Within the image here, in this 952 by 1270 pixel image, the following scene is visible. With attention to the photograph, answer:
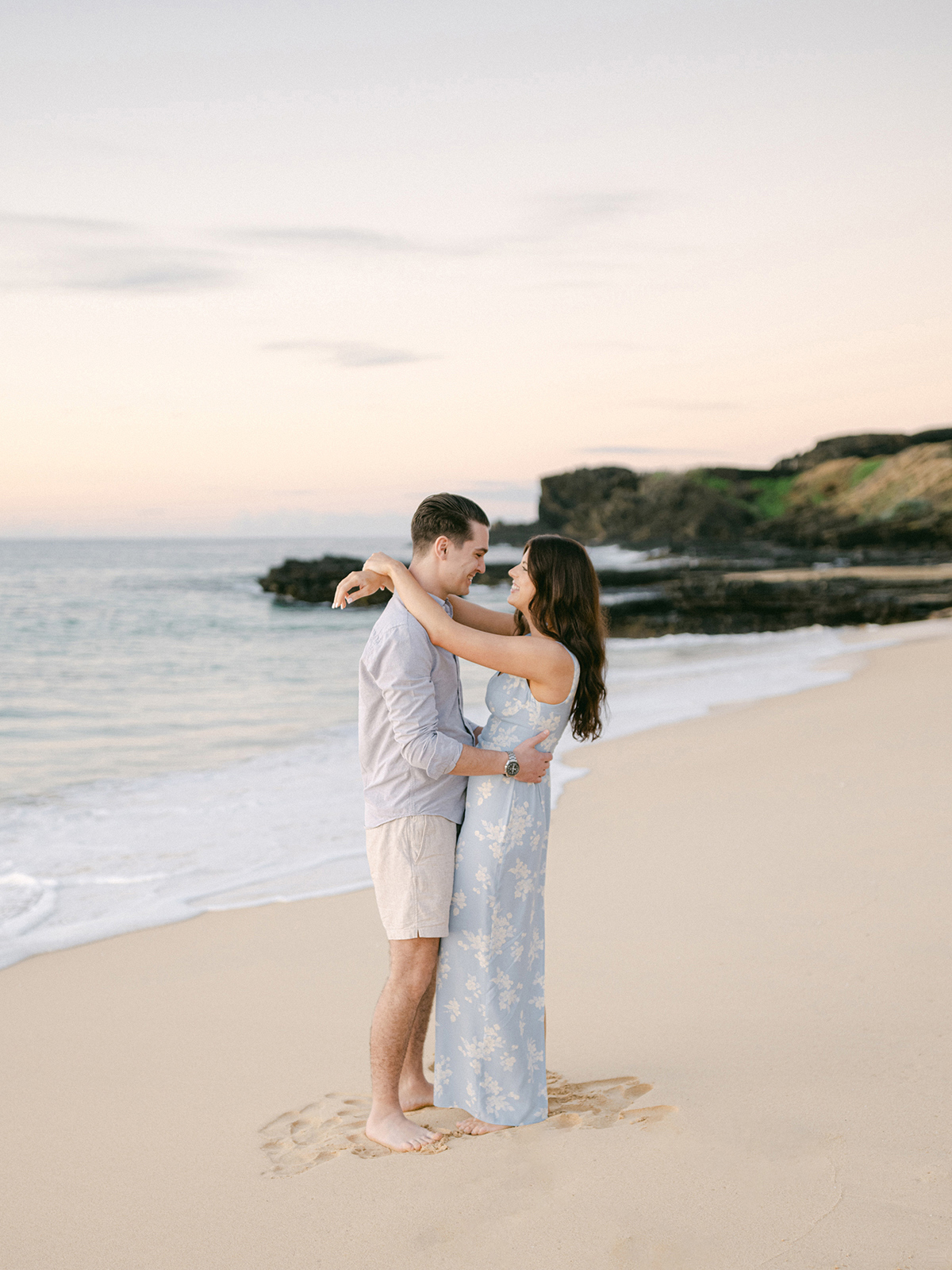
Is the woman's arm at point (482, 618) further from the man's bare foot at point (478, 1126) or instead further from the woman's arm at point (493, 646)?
the man's bare foot at point (478, 1126)

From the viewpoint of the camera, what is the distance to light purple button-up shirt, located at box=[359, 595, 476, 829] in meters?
2.99

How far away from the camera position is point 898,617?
22.3 meters

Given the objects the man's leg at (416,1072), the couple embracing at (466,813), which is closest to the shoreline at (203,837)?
the couple embracing at (466,813)

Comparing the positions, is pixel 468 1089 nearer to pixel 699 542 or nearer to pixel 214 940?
pixel 214 940

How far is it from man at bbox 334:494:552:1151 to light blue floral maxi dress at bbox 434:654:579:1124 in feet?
0.19

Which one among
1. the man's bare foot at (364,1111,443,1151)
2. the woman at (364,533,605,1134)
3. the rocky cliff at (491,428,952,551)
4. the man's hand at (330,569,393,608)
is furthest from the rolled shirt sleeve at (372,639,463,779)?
the rocky cliff at (491,428,952,551)

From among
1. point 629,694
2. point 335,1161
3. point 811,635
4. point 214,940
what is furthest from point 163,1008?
point 811,635

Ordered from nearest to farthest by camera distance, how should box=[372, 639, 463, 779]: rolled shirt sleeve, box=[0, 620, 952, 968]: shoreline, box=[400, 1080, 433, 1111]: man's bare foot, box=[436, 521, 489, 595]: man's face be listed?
1. box=[372, 639, 463, 779]: rolled shirt sleeve
2. box=[436, 521, 489, 595]: man's face
3. box=[400, 1080, 433, 1111]: man's bare foot
4. box=[0, 620, 952, 968]: shoreline

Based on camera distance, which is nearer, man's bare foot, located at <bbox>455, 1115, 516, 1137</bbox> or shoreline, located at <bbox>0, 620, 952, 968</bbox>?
man's bare foot, located at <bbox>455, 1115, 516, 1137</bbox>

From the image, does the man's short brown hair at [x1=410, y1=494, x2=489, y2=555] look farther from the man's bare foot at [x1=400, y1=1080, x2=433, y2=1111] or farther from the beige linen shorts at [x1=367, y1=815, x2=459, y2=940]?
the man's bare foot at [x1=400, y1=1080, x2=433, y2=1111]

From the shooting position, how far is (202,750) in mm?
11125

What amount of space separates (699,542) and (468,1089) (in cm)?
7663

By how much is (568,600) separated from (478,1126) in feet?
5.51

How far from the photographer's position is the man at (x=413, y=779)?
302 cm
